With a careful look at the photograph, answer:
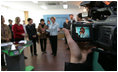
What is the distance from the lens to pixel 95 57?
0.80 metres

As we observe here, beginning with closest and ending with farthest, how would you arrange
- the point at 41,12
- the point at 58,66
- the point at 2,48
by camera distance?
1. the point at 2,48
2. the point at 58,66
3. the point at 41,12

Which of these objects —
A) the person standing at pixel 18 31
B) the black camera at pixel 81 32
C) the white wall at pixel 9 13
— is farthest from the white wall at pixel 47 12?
the black camera at pixel 81 32

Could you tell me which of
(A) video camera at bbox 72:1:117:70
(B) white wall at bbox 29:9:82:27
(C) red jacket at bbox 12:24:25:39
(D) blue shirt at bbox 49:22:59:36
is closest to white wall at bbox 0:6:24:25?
(B) white wall at bbox 29:9:82:27

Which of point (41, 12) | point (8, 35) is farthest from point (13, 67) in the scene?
point (41, 12)

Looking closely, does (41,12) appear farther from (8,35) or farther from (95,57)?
(95,57)

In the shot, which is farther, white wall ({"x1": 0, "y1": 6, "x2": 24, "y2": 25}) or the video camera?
white wall ({"x1": 0, "y1": 6, "x2": 24, "y2": 25})

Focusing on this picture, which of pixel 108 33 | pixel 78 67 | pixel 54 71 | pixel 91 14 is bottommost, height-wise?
pixel 54 71

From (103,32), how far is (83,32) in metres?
0.15

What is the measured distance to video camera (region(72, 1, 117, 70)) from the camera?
1.87 ft

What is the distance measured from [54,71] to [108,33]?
195 cm

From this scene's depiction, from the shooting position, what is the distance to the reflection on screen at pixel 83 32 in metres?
0.75

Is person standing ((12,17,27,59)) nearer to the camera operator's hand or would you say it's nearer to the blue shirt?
the blue shirt

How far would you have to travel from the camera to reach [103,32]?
→ 2.14ft

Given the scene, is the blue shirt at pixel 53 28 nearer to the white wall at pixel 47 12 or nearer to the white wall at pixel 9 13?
the white wall at pixel 9 13
